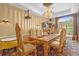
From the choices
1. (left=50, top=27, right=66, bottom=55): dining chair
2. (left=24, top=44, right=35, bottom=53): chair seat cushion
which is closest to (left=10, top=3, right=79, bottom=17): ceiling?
(left=50, top=27, right=66, bottom=55): dining chair

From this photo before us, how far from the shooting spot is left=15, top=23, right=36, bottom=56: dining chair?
6.52 ft

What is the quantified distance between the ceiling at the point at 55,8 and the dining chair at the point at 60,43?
293 mm

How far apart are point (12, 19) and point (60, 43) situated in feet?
2.98

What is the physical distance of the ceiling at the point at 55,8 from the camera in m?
2.02

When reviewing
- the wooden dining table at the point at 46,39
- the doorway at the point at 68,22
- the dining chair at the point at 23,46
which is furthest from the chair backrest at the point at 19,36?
the doorway at the point at 68,22

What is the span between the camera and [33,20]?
2018 mm

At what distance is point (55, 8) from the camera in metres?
2.05

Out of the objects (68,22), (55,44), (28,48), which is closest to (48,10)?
(68,22)

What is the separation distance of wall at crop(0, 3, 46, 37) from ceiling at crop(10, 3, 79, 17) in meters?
0.09

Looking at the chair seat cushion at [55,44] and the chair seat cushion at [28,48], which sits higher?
the chair seat cushion at [55,44]

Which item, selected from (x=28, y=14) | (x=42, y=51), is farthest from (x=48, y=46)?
(x=28, y=14)

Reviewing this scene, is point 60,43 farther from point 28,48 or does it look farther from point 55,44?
point 28,48

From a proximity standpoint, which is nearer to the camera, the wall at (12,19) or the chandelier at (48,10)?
the wall at (12,19)

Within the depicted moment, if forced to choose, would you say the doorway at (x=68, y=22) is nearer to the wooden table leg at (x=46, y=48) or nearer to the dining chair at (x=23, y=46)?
the wooden table leg at (x=46, y=48)
